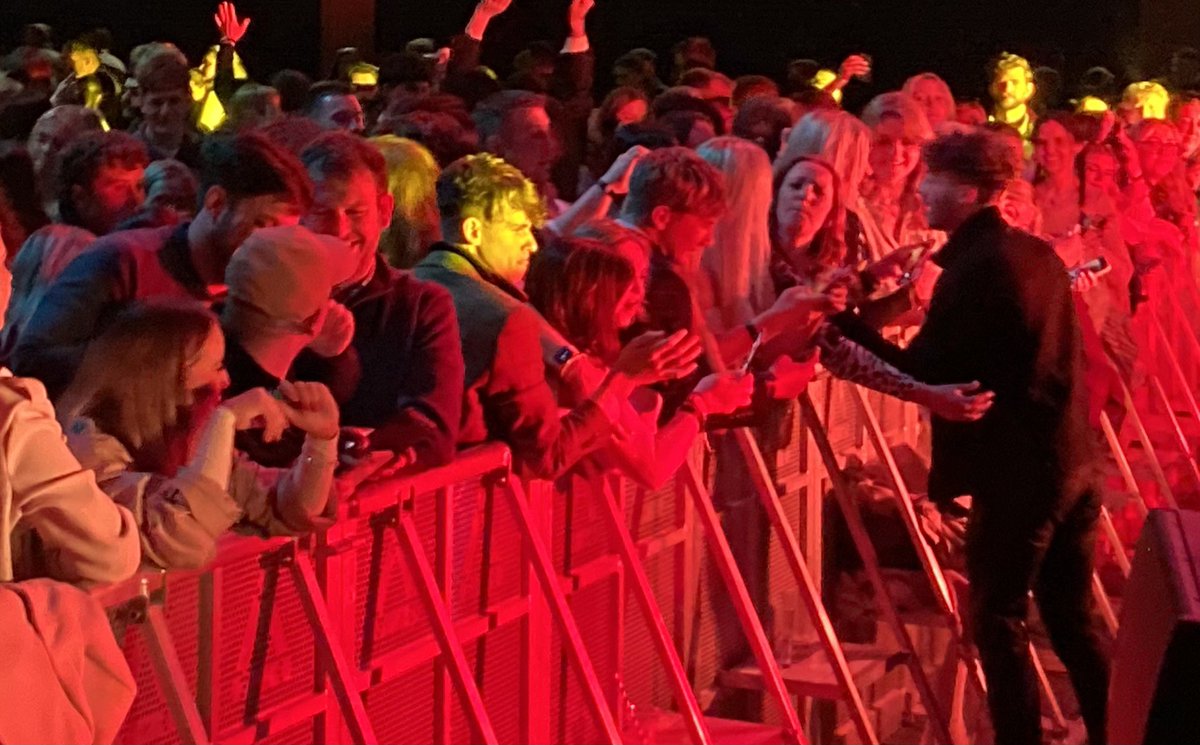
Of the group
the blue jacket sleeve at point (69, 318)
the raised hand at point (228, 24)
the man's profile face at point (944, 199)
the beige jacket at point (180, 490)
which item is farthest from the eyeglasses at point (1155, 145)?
the beige jacket at point (180, 490)

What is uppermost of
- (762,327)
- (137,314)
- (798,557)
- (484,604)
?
(137,314)

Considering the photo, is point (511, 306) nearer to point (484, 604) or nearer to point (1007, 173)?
point (484, 604)

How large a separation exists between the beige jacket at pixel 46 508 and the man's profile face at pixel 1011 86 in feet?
29.0

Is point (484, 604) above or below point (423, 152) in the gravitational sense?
below

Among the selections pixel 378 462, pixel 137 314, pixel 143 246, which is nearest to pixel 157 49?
pixel 143 246

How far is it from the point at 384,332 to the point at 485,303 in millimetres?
302

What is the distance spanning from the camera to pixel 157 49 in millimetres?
7230

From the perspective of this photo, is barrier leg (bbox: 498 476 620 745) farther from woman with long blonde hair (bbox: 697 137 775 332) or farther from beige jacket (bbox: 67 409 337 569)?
woman with long blonde hair (bbox: 697 137 775 332)

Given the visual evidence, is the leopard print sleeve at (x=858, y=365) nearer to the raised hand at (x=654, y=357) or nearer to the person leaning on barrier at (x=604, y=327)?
the person leaning on barrier at (x=604, y=327)

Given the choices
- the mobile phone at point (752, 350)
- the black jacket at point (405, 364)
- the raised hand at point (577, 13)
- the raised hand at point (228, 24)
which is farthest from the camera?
the raised hand at point (577, 13)

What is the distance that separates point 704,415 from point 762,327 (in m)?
0.39

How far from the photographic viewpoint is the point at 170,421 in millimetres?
3393

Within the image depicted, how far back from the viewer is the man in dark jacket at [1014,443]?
222 inches

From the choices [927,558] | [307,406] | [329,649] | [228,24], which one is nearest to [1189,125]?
[228,24]
